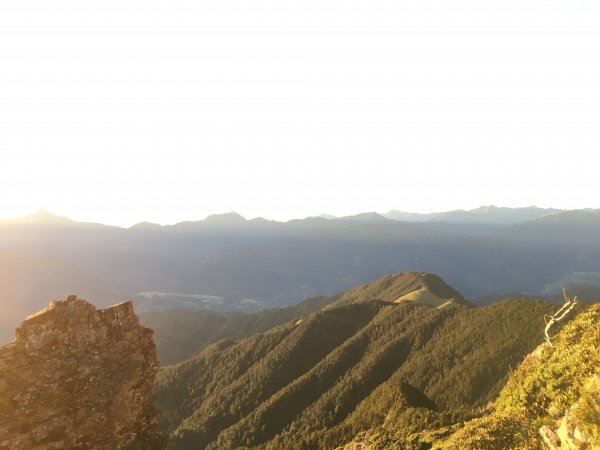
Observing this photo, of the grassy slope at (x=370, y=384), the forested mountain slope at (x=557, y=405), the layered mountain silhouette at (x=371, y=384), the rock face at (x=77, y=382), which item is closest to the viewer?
the forested mountain slope at (x=557, y=405)

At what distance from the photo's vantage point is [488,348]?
158m

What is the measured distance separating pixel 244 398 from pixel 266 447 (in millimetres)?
54106

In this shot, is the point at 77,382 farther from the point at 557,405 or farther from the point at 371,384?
the point at 371,384

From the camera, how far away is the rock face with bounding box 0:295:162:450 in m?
31.7

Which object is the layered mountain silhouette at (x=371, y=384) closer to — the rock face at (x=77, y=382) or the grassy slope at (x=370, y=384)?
the grassy slope at (x=370, y=384)

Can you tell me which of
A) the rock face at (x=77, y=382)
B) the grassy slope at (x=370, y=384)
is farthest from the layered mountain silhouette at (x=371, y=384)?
the rock face at (x=77, y=382)

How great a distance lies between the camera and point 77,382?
1339 inches

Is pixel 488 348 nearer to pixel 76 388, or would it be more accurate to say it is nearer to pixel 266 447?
pixel 266 447

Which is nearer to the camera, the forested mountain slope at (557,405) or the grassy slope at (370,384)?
the forested mountain slope at (557,405)

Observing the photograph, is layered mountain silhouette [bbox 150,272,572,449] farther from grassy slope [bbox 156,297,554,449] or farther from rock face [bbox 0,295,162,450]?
rock face [bbox 0,295,162,450]

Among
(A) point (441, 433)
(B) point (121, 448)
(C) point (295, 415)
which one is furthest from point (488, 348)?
(B) point (121, 448)

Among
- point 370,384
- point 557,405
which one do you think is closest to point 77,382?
point 557,405

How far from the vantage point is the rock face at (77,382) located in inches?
1249

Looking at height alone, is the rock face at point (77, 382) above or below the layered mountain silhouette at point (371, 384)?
above
